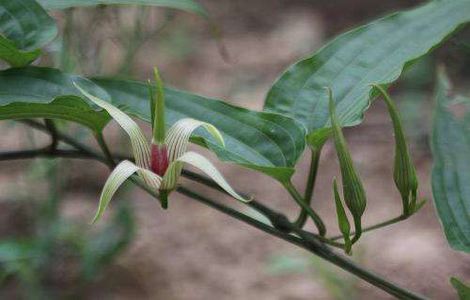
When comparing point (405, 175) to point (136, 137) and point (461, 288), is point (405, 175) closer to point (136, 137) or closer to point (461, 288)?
point (461, 288)

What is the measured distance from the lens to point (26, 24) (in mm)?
702

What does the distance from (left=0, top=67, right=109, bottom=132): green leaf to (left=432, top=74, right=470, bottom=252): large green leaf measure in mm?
286

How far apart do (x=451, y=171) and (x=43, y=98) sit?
35 cm

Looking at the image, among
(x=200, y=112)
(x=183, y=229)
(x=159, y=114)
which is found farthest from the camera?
(x=183, y=229)

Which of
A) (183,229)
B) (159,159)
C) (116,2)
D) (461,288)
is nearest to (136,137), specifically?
(159,159)

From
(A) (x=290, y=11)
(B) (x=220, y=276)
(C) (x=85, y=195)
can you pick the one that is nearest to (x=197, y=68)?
(A) (x=290, y=11)

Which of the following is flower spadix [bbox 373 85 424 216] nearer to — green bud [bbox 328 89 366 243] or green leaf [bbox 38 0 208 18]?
green bud [bbox 328 89 366 243]

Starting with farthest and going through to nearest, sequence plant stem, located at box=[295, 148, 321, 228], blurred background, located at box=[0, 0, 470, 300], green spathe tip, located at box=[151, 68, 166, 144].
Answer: blurred background, located at box=[0, 0, 470, 300] < plant stem, located at box=[295, 148, 321, 228] < green spathe tip, located at box=[151, 68, 166, 144]

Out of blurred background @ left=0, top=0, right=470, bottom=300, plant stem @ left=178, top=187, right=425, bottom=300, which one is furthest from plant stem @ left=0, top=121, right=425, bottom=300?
blurred background @ left=0, top=0, right=470, bottom=300

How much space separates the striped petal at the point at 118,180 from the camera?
56 centimetres

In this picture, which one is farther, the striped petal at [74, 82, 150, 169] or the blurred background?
the blurred background

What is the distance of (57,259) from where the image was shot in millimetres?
1545

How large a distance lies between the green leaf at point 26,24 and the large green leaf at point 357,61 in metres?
0.19

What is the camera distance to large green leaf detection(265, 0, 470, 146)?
692mm
